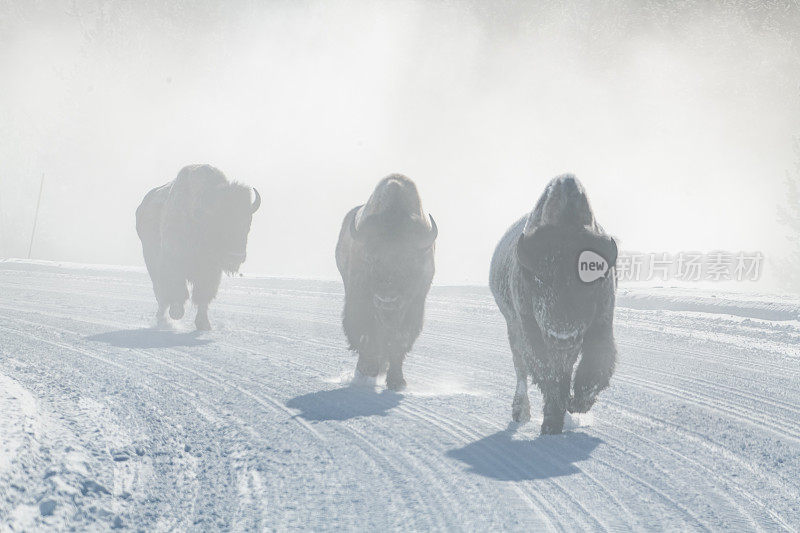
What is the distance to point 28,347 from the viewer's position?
10969 mm

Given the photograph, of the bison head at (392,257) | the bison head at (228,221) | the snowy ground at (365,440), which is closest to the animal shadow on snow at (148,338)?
the snowy ground at (365,440)

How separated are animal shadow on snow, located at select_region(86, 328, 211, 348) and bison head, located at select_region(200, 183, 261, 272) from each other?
1302 millimetres

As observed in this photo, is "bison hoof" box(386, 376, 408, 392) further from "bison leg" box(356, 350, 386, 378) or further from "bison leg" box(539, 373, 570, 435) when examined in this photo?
"bison leg" box(539, 373, 570, 435)

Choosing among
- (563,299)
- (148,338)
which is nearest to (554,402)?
(563,299)

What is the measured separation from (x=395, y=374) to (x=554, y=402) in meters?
2.57

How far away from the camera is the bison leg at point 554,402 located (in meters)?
6.66

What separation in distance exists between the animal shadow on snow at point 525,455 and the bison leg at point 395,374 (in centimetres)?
216

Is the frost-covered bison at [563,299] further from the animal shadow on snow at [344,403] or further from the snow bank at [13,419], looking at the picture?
the snow bank at [13,419]

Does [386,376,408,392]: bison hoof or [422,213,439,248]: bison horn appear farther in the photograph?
[386,376,408,392]: bison hoof

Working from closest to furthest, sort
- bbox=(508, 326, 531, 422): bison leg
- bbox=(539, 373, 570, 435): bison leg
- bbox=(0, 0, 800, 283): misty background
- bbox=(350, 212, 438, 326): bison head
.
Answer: bbox=(539, 373, 570, 435): bison leg → bbox=(508, 326, 531, 422): bison leg → bbox=(350, 212, 438, 326): bison head → bbox=(0, 0, 800, 283): misty background

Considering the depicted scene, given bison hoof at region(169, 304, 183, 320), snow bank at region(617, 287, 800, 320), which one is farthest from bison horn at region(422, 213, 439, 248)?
snow bank at region(617, 287, 800, 320)

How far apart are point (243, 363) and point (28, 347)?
2.98m

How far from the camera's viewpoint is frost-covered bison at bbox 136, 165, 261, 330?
13250 mm

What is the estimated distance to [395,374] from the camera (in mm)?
9000
